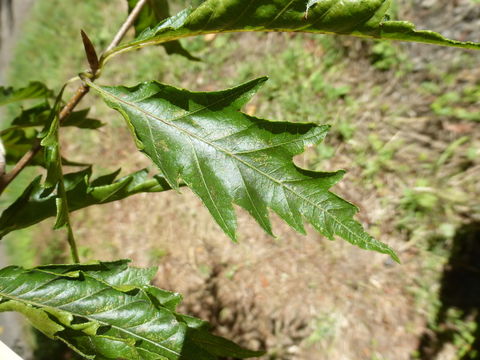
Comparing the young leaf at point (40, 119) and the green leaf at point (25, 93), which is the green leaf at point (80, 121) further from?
the green leaf at point (25, 93)

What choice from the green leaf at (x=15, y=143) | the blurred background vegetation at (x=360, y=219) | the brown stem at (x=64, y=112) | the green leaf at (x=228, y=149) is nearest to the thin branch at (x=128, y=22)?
the brown stem at (x=64, y=112)

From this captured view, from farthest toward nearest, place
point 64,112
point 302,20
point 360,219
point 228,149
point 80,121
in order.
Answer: point 360,219 → point 80,121 → point 64,112 → point 228,149 → point 302,20

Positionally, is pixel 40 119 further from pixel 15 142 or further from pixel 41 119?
pixel 15 142

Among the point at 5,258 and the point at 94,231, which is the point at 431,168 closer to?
the point at 94,231

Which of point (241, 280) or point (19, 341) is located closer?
point (241, 280)

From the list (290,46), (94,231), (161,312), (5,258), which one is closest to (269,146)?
(161,312)

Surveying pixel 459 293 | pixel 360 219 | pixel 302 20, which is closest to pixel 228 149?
pixel 302 20
